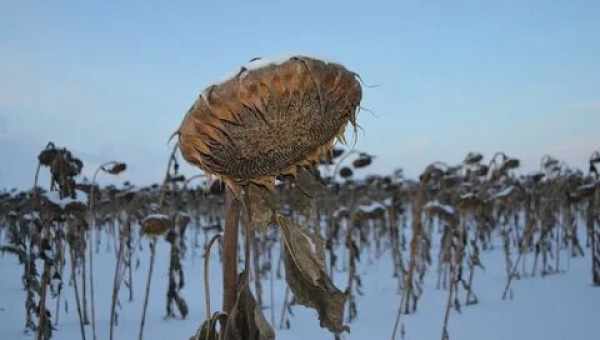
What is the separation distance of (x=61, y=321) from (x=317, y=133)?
13.4 feet

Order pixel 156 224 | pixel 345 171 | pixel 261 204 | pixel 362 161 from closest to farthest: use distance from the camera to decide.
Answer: pixel 261 204
pixel 156 224
pixel 362 161
pixel 345 171

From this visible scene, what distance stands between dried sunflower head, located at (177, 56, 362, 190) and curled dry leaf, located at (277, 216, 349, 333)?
160 mm

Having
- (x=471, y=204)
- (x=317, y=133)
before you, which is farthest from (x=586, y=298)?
(x=317, y=133)

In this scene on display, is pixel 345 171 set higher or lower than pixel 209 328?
higher

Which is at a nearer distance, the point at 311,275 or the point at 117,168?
the point at 311,275

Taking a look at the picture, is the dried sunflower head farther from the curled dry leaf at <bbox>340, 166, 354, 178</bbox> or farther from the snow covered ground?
the curled dry leaf at <bbox>340, 166, 354, 178</bbox>

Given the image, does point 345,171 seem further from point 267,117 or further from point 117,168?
point 267,117

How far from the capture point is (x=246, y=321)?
1.04m

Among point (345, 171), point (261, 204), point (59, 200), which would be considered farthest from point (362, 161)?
point (261, 204)

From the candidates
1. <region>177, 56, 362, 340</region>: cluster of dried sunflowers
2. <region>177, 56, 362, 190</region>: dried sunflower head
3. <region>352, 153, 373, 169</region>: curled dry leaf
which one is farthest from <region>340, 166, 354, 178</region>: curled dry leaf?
<region>177, 56, 362, 190</region>: dried sunflower head

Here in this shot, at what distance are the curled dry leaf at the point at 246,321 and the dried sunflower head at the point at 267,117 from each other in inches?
9.5

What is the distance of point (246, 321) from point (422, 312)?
335 cm

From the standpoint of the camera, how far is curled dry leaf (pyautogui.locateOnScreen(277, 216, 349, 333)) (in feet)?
3.46

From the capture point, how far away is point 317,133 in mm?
1000
